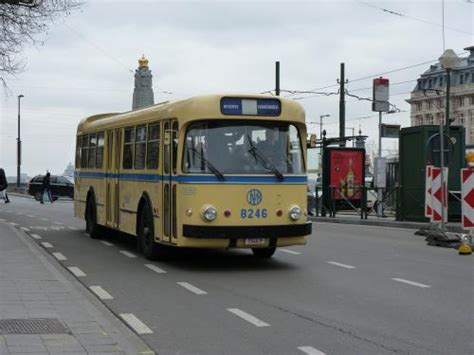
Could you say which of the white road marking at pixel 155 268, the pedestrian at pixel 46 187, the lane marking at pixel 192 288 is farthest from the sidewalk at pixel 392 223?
the pedestrian at pixel 46 187

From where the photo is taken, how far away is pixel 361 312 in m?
8.03

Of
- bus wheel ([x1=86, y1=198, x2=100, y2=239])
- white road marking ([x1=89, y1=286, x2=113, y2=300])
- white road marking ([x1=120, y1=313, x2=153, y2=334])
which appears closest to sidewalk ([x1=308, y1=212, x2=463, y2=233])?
bus wheel ([x1=86, y1=198, x2=100, y2=239])

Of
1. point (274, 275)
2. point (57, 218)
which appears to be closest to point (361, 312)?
point (274, 275)

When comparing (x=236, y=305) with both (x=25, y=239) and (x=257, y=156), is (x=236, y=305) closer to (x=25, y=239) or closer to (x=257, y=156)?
(x=257, y=156)

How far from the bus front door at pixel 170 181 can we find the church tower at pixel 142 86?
1306 inches

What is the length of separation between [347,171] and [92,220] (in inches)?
510

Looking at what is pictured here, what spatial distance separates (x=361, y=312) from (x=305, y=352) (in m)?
1.93

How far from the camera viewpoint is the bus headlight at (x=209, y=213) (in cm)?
1102

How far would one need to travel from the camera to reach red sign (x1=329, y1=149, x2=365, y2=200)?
1057 inches

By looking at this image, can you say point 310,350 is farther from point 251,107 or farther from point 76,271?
point 76,271

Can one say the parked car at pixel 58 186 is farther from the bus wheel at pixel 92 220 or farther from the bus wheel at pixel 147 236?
the bus wheel at pixel 147 236

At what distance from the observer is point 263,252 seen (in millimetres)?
13141

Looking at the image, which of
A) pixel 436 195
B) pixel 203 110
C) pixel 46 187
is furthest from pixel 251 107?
pixel 46 187

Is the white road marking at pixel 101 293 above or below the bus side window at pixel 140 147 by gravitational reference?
below
